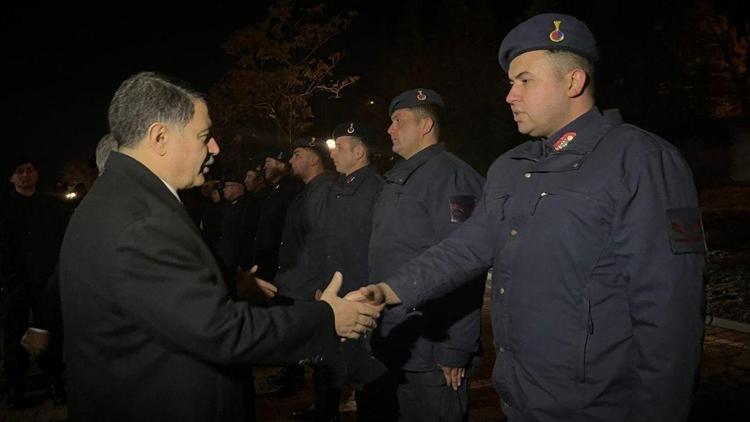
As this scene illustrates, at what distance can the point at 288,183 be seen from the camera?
690 cm

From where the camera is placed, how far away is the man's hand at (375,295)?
9.50 ft

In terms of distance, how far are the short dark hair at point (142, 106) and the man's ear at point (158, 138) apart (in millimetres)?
20

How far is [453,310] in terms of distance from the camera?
12.2 feet

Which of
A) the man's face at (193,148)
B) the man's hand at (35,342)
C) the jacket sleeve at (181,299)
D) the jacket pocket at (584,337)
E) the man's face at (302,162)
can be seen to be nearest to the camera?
the jacket sleeve at (181,299)

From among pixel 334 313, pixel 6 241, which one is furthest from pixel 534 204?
pixel 6 241

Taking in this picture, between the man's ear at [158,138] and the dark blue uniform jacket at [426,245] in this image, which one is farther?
the dark blue uniform jacket at [426,245]

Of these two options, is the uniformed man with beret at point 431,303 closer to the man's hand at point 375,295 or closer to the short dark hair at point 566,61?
the man's hand at point 375,295

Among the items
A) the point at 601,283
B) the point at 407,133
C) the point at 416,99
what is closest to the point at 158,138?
the point at 601,283

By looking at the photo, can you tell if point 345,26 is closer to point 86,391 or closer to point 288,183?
point 288,183

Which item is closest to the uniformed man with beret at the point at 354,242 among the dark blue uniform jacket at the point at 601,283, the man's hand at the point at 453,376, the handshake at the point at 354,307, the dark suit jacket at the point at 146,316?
the man's hand at the point at 453,376

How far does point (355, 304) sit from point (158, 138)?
1.20 m

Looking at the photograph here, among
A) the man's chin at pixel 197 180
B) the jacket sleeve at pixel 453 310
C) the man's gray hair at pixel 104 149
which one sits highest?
the man's gray hair at pixel 104 149

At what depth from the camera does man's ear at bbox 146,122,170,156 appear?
232 centimetres

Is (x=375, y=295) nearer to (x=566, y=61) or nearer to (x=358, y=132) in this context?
(x=566, y=61)
